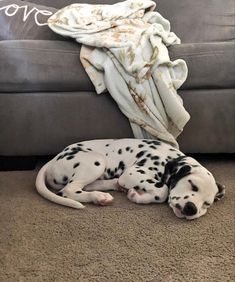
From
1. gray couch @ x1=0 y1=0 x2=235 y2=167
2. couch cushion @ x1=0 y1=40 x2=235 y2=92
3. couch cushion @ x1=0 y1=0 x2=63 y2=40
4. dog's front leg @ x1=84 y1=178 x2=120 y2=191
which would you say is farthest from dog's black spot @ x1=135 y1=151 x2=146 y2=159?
couch cushion @ x1=0 y1=0 x2=63 y2=40

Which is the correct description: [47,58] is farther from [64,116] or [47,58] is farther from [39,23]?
[39,23]

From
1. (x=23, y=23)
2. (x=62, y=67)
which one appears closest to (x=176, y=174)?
(x=62, y=67)

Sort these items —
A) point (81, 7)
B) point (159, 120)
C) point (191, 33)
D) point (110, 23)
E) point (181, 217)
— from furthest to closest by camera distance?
point (191, 33) < point (81, 7) < point (110, 23) < point (159, 120) < point (181, 217)

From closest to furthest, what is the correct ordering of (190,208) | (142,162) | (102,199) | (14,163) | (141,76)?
(190,208), (102,199), (142,162), (141,76), (14,163)

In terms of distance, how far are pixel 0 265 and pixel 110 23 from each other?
1.34 metres

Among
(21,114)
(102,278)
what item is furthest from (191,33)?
(102,278)

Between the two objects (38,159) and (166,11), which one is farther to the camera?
(166,11)

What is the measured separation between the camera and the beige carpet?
1.13 m

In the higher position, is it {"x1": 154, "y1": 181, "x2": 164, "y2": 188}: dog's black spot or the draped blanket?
the draped blanket

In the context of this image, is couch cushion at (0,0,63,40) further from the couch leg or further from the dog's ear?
the dog's ear

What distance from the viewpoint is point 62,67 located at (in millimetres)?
1875

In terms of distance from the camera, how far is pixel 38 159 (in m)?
2.10

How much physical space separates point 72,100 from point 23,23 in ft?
2.23

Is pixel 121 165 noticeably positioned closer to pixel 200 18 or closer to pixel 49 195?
pixel 49 195
